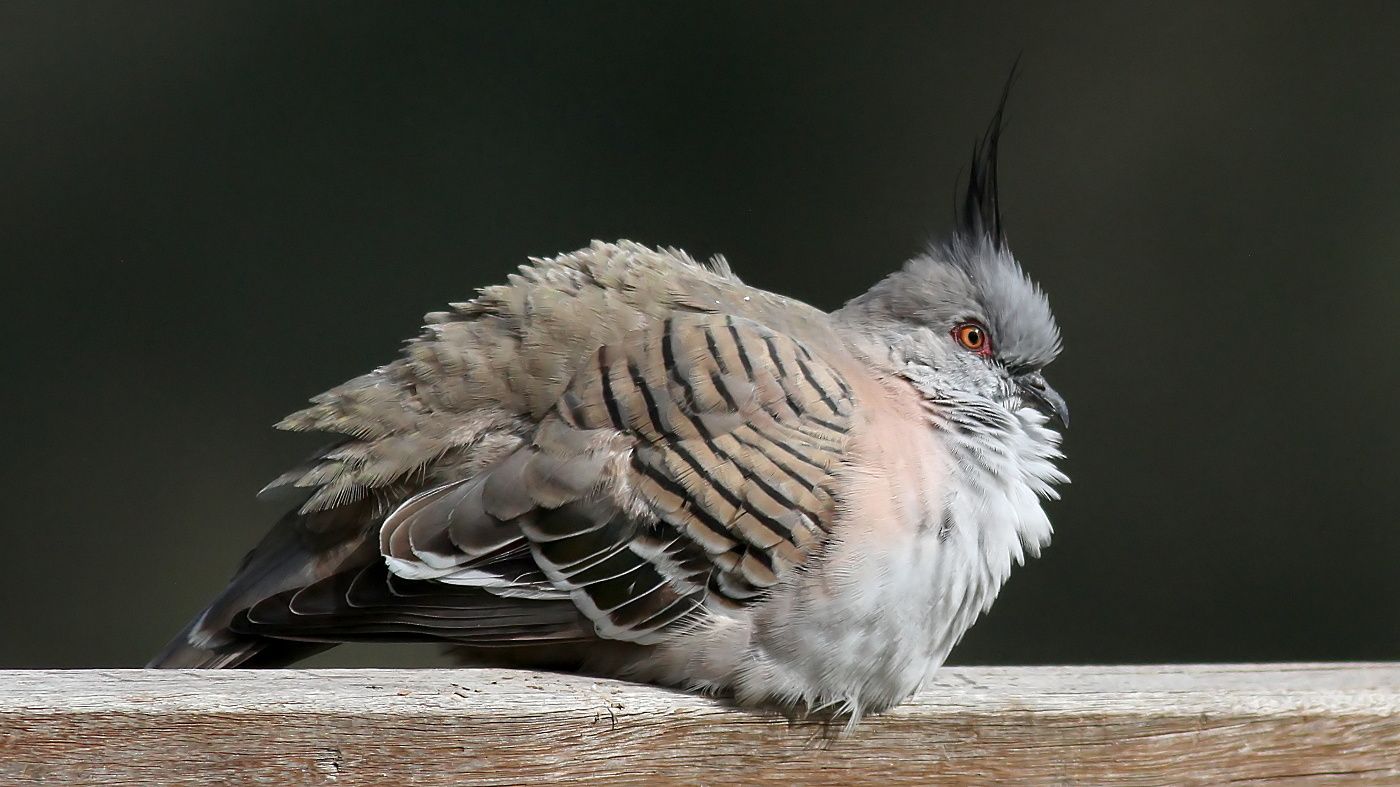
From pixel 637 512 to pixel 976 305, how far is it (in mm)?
Result: 694

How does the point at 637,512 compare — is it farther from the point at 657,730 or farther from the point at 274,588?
the point at 274,588

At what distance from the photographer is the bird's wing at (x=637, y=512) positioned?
1.67m

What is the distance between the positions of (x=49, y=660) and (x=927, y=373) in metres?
2.33

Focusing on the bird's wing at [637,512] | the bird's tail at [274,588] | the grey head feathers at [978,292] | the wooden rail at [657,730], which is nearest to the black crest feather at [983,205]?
the grey head feathers at [978,292]

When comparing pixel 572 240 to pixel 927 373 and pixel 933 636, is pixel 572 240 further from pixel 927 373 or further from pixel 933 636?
pixel 933 636

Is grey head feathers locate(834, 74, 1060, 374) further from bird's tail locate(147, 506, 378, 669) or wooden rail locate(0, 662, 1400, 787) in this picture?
bird's tail locate(147, 506, 378, 669)

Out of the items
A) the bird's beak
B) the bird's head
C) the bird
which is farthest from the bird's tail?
the bird's beak

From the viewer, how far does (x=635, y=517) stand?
5.49 feet

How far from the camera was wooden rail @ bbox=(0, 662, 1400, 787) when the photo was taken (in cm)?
139

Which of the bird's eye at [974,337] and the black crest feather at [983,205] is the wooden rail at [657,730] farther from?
the black crest feather at [983,205]

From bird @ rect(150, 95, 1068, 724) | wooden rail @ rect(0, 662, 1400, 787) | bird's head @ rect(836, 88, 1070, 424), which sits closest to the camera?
wooden rail @ rect(0, 662, 1400, 787)

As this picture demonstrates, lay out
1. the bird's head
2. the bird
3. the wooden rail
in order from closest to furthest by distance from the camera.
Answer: the wooden rail → the bird → the bird's head

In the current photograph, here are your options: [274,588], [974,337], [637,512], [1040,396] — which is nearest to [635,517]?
[637,512]

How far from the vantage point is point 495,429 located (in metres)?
1.74
